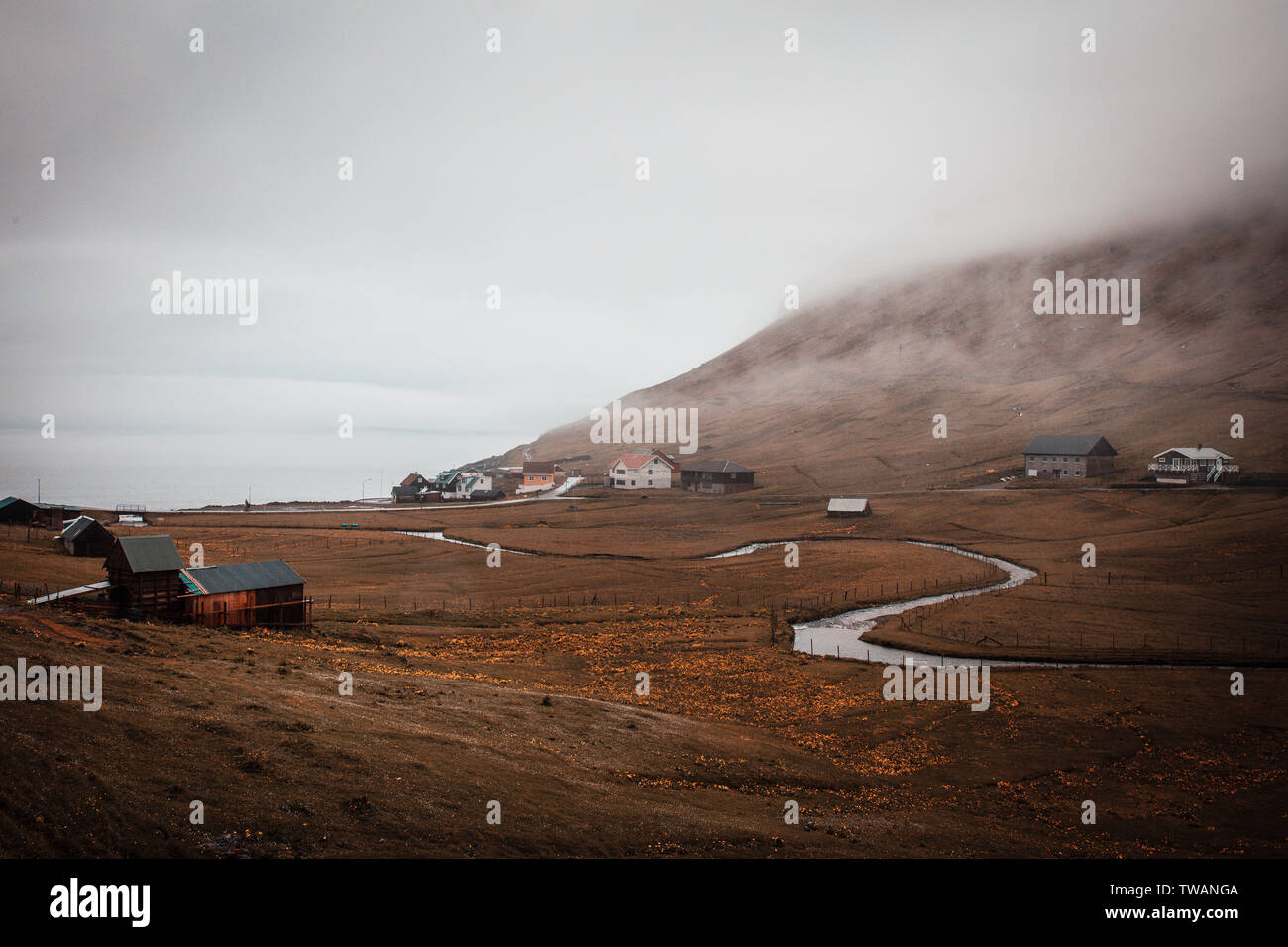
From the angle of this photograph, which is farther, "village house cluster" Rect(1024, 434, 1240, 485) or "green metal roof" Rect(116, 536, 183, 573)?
"village house cluster" Rect(1024, 434, 1240, 485)

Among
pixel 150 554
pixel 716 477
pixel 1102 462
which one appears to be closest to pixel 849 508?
pixel 716 477

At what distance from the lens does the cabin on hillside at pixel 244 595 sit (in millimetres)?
56500

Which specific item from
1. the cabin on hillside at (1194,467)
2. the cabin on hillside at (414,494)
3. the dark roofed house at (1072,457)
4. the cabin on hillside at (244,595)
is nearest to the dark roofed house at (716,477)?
the dark roofed house at (1072,457)

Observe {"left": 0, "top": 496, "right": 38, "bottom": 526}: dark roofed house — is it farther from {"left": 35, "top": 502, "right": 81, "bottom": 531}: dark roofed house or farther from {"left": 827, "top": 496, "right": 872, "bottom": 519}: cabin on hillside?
{"left": 827, "top": 496, "right": 872, "bottom": 519}: cabin on hillside

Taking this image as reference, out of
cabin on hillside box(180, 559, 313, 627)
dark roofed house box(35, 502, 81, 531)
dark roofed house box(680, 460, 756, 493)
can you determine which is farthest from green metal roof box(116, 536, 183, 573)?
dark roofed house box(680, 460, 756, 493)

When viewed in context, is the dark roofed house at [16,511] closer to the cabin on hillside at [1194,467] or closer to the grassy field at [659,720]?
the grassy field at [659,720]

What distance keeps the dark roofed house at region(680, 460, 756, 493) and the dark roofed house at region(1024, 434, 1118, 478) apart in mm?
60062

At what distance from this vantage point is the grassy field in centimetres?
2252

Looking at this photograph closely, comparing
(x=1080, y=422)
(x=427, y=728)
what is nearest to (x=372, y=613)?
(x=427, y=728)

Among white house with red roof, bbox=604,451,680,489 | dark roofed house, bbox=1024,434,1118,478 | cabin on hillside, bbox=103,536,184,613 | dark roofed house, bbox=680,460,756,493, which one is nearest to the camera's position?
cabin on hillside, bbox=103,536,184,613

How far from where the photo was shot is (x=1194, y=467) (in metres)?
137

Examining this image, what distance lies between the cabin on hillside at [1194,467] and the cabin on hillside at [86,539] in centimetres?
16107

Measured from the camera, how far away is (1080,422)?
200 metres

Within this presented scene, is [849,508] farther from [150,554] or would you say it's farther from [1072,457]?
[150,554]
